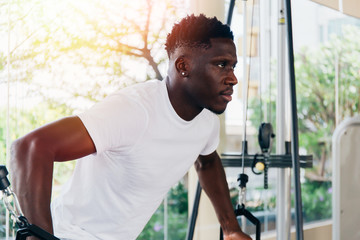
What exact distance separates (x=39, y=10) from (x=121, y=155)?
1144 millimetres

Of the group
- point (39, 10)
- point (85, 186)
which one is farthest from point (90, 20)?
point (85, 186)

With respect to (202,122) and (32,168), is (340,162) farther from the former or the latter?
(32,168)

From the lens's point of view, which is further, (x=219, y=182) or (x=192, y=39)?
(x=219, y=182)

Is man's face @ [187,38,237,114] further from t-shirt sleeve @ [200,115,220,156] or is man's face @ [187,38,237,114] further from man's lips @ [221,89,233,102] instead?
t-shirt sleeve @ [200,115,220,156]

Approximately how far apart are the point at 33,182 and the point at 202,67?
0.66m

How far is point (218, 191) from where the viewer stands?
185cm

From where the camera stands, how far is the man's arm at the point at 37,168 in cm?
110

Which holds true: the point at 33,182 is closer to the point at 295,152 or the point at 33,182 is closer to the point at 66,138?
the point at 66,138

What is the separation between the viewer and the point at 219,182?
185 cm

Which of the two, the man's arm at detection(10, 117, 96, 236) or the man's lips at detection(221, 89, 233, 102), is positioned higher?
the man's lips at detection(221, 89, 233, 102)

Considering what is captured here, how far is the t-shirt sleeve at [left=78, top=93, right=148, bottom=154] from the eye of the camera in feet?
4.02

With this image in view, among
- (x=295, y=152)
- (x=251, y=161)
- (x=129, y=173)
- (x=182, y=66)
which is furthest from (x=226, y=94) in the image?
(x=251, y=161)

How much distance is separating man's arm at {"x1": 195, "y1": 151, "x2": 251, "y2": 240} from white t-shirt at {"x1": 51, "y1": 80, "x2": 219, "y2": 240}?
32 centimetres

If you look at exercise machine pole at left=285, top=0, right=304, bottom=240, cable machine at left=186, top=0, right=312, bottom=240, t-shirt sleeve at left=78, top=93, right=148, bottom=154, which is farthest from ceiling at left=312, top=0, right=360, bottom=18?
t-shirt sleeve at left=78, top=93, right=148, bottom=154
